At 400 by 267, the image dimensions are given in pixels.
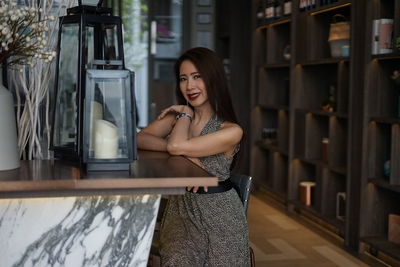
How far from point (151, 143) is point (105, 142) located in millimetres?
688

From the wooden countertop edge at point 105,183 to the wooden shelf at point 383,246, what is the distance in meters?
2.41

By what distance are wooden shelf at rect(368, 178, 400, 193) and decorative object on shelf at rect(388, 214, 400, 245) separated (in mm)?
218

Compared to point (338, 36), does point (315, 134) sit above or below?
below

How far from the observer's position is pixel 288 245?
4.47 metres

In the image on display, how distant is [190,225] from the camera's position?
2.47 metres

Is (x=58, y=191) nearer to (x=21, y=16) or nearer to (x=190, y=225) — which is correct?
(x=21, y=16)

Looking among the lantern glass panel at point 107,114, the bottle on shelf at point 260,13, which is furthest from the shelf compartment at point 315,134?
the lantern glass panel at point 107,114

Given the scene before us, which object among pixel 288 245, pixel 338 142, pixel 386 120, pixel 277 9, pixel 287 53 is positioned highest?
pixel 277 9

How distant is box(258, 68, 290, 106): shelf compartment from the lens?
625 cm

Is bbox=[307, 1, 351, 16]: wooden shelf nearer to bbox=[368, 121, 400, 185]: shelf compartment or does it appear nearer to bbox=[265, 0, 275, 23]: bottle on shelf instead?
bbox=[265, 0, 275, 23]: bottle on shelf

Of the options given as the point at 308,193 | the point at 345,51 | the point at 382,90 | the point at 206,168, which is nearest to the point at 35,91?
the point at 206,168

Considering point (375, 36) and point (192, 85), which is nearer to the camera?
point (192, 85)

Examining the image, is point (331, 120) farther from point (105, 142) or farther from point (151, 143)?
point (105, 142)

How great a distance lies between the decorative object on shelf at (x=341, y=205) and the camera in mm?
4715
